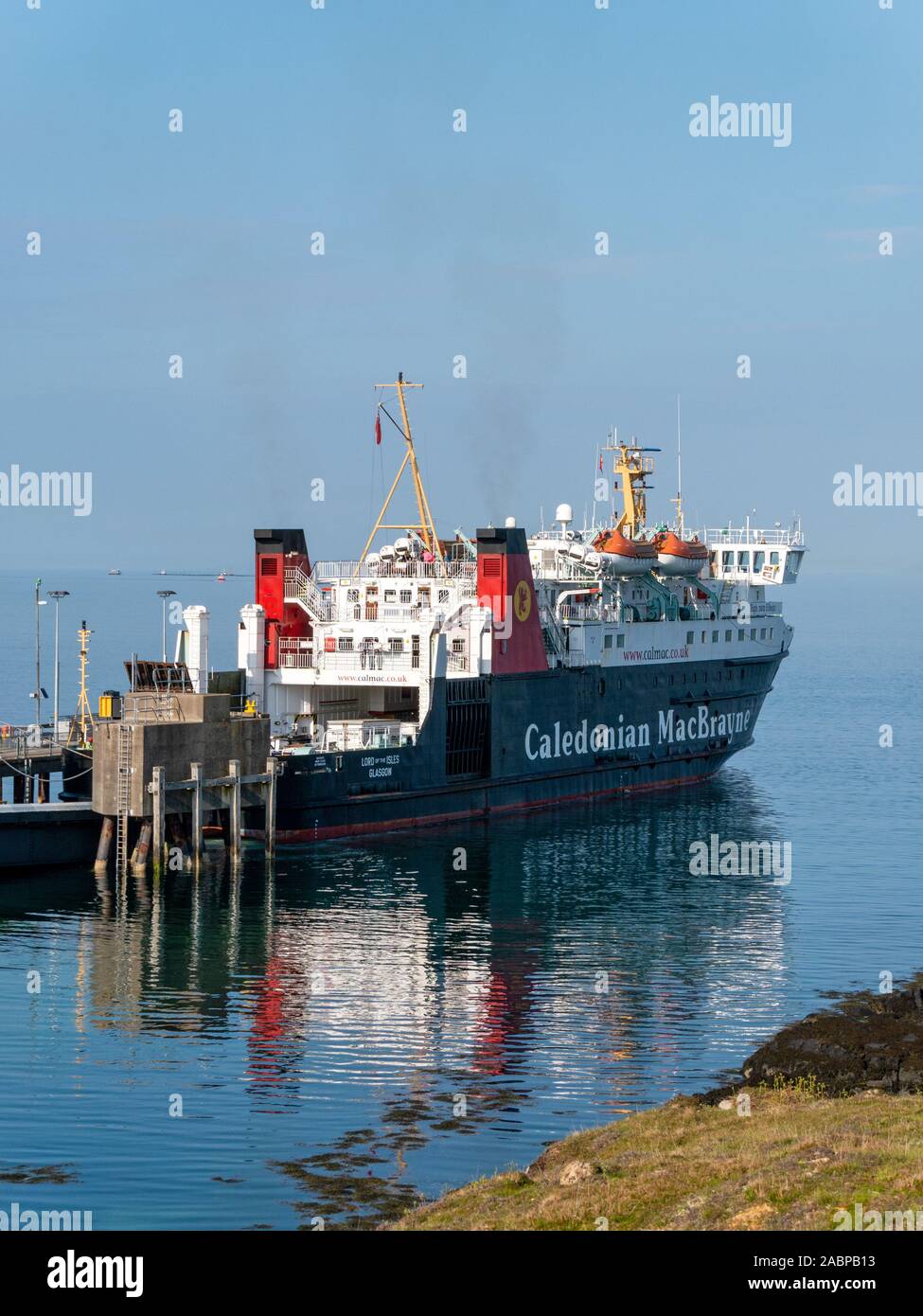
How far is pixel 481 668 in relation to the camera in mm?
56375

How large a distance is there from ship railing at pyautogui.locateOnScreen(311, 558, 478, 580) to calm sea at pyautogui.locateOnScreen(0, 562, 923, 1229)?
28.2 feet

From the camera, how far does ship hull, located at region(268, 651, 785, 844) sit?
51.5 metres

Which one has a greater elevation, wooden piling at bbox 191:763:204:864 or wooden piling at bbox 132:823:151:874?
wooden piling at bbox 191:763:204:864

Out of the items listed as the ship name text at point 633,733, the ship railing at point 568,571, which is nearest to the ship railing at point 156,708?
the ship name text at point 633,733

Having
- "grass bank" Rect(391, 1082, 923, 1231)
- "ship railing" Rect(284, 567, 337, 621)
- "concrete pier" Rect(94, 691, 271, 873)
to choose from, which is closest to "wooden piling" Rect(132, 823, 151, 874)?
"concrete pier" Rect(94, 691, 271, 873)

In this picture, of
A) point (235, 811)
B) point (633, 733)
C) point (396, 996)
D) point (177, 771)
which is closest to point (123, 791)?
point (177, 771)

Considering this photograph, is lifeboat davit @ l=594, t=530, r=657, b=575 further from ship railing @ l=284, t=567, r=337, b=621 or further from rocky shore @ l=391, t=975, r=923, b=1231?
rocky shore @ l=391, t=975, r=923, b=1231

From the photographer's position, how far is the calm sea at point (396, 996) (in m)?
24.7

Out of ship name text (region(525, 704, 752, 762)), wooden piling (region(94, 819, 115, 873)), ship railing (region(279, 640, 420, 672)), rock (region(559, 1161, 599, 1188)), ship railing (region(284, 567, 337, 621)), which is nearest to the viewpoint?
rock (region(559, 1161, 599, 1188))

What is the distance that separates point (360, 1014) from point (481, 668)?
937 inches

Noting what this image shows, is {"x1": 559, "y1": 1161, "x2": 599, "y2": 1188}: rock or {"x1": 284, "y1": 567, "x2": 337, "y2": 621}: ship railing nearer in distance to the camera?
{"x1": 559, "y1": 1161, "x2": 599, "y2": 1188}: rock

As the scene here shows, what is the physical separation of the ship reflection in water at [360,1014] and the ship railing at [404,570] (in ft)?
31.6
